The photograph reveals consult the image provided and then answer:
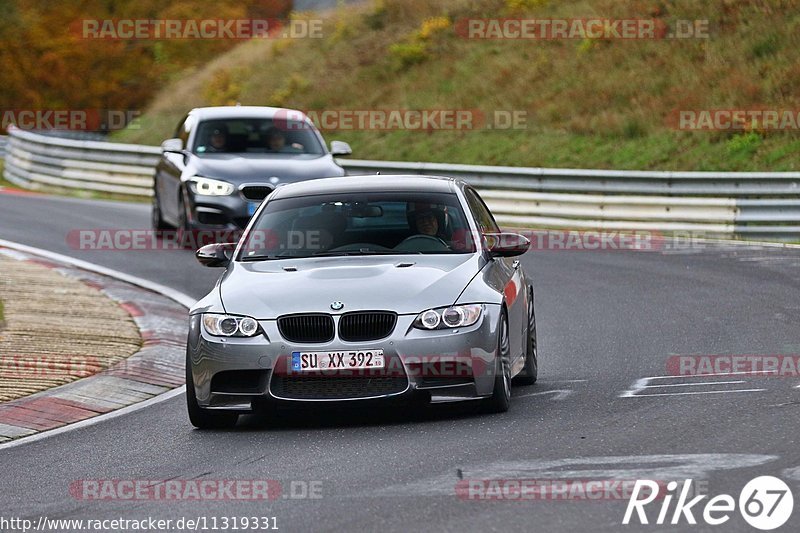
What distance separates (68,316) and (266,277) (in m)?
A: 5.19

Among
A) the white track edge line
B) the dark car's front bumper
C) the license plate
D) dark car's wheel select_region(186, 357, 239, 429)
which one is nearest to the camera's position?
the license plate

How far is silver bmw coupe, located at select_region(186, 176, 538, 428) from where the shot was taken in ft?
29.3

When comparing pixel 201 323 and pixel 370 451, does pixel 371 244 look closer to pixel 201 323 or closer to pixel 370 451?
pixel 201 323

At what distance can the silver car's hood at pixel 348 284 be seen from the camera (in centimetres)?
908

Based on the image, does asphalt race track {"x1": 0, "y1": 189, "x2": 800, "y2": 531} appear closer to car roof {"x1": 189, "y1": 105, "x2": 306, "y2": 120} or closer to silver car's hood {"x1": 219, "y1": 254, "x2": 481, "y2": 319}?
silver car's hood {"x1": 219, "y1": 254, "x2": 481, "y2": 319}

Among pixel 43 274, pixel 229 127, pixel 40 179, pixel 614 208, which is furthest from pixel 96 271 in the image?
pixel 40 179

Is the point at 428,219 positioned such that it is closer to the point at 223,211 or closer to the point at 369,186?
the point at 369,186

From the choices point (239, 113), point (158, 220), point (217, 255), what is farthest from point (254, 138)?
point (217, 255)

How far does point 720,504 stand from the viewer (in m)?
6.53

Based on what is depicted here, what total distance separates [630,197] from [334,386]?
1459 cm

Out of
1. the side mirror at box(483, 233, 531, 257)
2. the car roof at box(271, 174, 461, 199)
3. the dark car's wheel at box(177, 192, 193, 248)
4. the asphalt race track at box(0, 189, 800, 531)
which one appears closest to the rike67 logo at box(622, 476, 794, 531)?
the asphalt race track at box(0, 189, 800, 531)

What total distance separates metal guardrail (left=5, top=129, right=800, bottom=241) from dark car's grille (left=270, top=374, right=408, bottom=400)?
1283 centimetres

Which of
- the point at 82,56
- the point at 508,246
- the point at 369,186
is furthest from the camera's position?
the point at 82,56

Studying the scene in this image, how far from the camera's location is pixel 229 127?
2053cm
